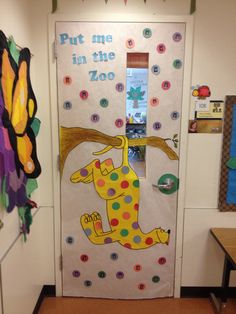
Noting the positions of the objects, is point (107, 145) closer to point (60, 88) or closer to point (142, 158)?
point (142, 158)

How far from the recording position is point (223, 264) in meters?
2.42

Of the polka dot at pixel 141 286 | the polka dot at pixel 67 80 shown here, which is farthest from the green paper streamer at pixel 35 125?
the polka dot at pixel 141 286

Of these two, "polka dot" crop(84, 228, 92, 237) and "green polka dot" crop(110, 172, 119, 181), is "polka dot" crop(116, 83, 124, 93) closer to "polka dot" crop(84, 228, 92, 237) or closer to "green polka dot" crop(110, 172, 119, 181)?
"green polka dot" crop(110, 172, 119, 181)

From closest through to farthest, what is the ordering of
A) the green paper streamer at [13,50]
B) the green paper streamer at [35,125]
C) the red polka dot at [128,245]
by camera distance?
the green paper streamer at [13,50] → the green paper streamer at [35,125] → the red polka dot at [128,245]

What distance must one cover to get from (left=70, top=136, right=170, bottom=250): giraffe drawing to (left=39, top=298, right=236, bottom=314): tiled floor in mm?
496

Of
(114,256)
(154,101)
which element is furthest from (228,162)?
(114,256)

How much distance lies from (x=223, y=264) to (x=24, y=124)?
199 centimetres

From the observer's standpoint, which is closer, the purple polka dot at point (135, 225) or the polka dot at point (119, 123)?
the polka dot at point (119, 123)

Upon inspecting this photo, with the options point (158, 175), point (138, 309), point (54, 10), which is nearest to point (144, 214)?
point (158, 175)

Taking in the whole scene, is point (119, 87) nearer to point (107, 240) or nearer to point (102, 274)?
point (107, 240)

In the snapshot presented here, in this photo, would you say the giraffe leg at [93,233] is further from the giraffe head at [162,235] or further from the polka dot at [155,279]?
the polka dot at [155,279]

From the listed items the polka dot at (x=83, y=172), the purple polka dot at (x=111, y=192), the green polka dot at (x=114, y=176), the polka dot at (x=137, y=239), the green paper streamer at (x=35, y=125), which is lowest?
the polka dot at (x=137, y=239)

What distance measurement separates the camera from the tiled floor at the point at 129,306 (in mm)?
2306

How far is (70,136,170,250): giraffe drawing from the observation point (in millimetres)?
2260
